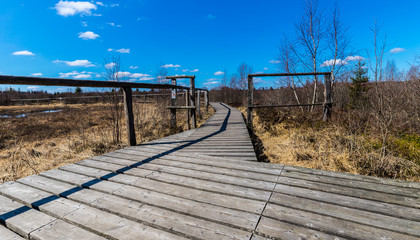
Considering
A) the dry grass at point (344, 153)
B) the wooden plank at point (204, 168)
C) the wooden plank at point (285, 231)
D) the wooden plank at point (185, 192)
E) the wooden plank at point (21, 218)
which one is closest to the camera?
the wooden plank at point (285, 231)

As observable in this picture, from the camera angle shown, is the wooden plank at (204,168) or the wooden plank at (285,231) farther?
the wooden plank at (204,168)

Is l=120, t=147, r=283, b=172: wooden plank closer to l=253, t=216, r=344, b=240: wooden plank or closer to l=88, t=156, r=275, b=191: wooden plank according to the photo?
l=88, t=156, r=275, b=191: wooden plank

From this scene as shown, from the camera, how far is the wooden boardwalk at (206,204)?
1.39 meters

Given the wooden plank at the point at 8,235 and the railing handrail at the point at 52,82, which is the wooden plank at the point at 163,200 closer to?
the wooden plank at the point at 8,235

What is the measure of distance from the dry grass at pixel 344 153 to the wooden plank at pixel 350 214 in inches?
64.7

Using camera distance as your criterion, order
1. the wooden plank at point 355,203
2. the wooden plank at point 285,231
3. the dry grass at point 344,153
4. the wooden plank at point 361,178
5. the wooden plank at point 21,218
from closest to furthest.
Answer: the wooden plank at point 285,231
the wooden plank at point 21,218
the wooden plank at point 355,203
the wooden plank at point 361,178
the dry grass at point 344,153

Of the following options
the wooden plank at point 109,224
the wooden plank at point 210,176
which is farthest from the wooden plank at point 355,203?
the wooden plank at point 109,224

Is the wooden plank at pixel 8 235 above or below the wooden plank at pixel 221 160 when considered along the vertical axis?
below

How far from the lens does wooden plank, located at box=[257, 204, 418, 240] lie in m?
1.33

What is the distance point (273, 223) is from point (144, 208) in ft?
3.54

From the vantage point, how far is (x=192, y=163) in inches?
111

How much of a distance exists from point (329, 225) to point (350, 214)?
29 centimetres

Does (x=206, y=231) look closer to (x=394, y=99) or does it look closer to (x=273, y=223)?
(x=273, y=223)

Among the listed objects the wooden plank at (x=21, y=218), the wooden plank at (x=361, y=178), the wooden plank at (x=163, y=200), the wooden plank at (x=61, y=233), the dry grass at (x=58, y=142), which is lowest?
the dry grass at (x=58, y=142)
